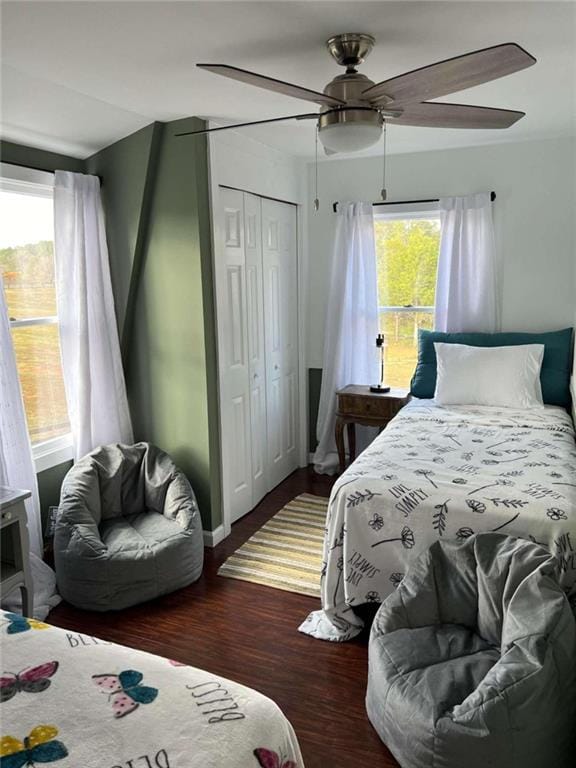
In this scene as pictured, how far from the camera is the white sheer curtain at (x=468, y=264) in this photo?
4.02 meters

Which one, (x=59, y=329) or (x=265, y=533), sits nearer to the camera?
(x=59, y=329)

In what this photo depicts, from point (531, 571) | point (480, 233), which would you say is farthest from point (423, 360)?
point (531, 571)

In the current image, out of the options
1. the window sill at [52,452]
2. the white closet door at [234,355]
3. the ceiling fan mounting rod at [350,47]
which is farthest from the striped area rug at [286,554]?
the ceiling fan mounting rod at [350,47]

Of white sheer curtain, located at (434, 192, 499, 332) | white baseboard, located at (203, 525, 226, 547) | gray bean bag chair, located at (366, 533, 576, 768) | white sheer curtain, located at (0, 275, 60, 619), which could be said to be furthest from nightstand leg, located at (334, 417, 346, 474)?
white sheer curtain, located at (0, 275, 60, 619)

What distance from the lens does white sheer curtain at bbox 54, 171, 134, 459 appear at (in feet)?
10.8

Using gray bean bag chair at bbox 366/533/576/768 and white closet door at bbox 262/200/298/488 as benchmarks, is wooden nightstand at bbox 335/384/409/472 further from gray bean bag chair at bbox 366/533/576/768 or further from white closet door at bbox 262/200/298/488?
gray bean bag chair at bbox 366/533/576/768

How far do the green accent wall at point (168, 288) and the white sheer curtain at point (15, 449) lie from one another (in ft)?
2.62

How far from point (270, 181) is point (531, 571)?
301 cm

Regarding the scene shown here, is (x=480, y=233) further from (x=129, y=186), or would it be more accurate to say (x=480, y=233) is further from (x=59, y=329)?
(x=59, y=329)

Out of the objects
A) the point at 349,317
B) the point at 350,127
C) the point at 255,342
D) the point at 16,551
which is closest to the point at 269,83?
the point at 350,127

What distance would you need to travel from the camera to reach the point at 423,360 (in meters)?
4.09

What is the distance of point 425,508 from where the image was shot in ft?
7.89

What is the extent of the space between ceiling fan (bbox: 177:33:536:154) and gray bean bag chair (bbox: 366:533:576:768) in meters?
1.55

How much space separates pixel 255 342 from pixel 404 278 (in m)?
1.30
